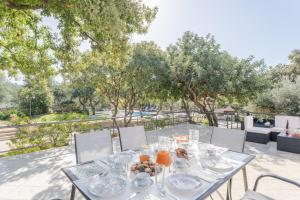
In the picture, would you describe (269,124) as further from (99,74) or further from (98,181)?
(99,74)

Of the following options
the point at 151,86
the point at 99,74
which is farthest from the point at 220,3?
the point at 99,74

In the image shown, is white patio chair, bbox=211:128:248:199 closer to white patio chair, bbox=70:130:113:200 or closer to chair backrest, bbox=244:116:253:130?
white patio chair, bbox=70:130:113:200

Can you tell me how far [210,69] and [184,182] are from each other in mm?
5744

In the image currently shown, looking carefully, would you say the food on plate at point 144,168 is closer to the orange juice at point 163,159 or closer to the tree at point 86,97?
the orange juice at point 163,159

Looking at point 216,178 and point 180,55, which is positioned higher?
point 180,55

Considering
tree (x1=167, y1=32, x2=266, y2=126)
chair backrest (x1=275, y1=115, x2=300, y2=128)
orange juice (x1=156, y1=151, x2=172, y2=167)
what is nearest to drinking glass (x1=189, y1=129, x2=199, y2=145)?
orange juice (x1=156, y1=151, x2=172, y2=167)

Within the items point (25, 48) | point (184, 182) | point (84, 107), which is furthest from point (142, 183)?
point (84, 107)

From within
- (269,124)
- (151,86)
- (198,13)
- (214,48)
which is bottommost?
(269,124)

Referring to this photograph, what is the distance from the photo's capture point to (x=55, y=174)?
3.13 m

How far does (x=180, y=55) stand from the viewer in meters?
7.03

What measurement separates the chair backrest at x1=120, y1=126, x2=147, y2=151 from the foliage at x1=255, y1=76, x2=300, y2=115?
774cm

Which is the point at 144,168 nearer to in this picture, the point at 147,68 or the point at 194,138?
the point at 194,138

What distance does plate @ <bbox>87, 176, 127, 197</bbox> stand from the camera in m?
1.20

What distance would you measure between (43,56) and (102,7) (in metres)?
3.55
